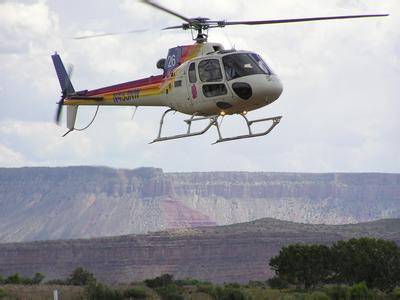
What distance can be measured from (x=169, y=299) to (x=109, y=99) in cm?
1527

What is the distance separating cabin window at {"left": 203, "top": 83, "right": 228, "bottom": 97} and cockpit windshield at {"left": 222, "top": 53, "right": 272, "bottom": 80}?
52cm

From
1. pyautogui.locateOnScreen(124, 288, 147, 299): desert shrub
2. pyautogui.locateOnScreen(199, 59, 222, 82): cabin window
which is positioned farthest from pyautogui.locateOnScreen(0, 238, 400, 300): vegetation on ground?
pyautogui.locateOnScreen(199, 59, 222, 82): cabin window

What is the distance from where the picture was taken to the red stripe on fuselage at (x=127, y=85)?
54.3 metres

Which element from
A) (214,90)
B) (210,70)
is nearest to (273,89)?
(214,90)

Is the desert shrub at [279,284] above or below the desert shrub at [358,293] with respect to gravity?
above

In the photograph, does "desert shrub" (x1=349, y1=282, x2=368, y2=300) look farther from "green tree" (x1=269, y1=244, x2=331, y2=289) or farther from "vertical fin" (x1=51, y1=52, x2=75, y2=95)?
"green tree" (x1=269, y1=244, x2=331, y2=289)

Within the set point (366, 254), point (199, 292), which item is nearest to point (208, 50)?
point (199, 292)

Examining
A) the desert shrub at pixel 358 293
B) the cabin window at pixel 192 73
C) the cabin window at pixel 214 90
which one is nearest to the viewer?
the cabin window at pixel 214 90

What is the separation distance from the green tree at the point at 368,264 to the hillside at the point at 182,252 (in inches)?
2985

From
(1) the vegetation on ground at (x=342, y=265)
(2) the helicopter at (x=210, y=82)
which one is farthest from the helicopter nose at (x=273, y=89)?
(1) the vegetation on ground at (x=342, y=265)

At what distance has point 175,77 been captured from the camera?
172 ft

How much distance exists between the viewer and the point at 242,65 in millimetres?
49875

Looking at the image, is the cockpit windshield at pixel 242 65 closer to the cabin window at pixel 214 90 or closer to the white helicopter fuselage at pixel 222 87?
the white helicopter fuselage at pixel 222 87

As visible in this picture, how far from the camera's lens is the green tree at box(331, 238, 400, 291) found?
85438 mm
